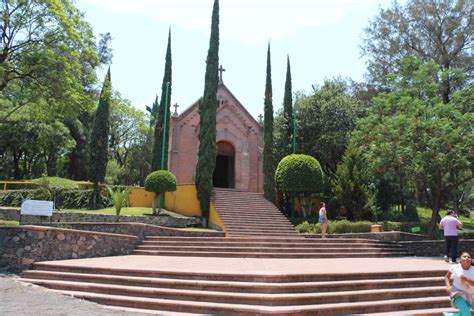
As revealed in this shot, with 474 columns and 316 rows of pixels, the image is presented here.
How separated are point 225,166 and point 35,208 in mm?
17361

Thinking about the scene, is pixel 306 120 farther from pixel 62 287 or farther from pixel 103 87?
pixel 62 287

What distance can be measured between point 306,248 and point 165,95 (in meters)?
14.4

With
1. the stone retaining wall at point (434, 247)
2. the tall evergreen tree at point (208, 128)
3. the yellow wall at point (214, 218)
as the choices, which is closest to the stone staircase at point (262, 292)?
the stone retaining wall at point (434, 247)

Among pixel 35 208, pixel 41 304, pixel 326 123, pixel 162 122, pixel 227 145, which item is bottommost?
pixel 41 304

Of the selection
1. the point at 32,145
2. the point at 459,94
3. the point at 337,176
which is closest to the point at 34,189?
the point at 32,145

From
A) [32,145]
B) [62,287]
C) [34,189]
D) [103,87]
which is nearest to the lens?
[62,287]

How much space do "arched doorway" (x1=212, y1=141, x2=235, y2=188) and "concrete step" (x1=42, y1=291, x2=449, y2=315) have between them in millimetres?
19844

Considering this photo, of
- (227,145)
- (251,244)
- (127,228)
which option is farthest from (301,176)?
(127,228)

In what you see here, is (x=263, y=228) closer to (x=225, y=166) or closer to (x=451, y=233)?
(x=451, y=233)

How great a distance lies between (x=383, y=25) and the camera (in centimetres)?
2855

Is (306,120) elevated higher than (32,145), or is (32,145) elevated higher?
(306,120)

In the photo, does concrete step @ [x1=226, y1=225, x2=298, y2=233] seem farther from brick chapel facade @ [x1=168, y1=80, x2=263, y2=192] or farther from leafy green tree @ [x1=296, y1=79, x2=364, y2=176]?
leafy green tree @ [x1=296, y1=79, x2=364, y2=176]

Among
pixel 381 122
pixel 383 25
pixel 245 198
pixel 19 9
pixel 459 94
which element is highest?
pixel 383 25

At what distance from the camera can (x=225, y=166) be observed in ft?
91.2
